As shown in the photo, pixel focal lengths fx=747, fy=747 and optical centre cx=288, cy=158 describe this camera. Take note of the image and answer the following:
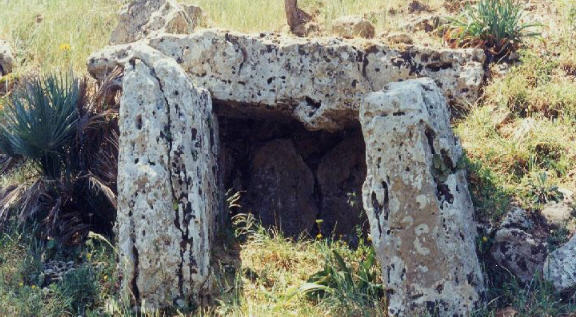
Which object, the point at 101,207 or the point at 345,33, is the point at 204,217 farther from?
the point at 345,33

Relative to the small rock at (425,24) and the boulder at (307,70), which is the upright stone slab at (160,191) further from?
the small rock at (425,24)

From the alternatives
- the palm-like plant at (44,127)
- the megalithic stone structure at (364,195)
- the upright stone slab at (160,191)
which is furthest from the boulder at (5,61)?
the upright stone slab at (160,191)

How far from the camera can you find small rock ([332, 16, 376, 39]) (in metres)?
8.50

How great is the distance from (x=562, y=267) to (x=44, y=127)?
15.1ft

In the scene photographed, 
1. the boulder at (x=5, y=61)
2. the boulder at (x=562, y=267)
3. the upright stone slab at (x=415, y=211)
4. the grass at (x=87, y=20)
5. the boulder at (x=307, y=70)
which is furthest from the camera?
the boulder at (x=5, y=61)

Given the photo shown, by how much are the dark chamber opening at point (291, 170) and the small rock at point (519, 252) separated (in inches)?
73.7

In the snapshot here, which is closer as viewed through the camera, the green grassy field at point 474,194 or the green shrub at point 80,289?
the green grassy field at point 474,194

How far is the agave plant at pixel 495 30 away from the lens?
26.5 ft

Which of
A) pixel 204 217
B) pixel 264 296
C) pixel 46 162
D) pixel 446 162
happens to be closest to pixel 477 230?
pixel 446 162

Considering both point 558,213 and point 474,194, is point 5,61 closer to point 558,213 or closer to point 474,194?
point 474,194

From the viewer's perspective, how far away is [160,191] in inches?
223

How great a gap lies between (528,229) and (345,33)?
11.3 feet

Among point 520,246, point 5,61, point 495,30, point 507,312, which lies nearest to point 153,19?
point 5,61

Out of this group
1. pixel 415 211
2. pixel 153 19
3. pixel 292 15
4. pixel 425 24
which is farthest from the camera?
pixel 292 15
